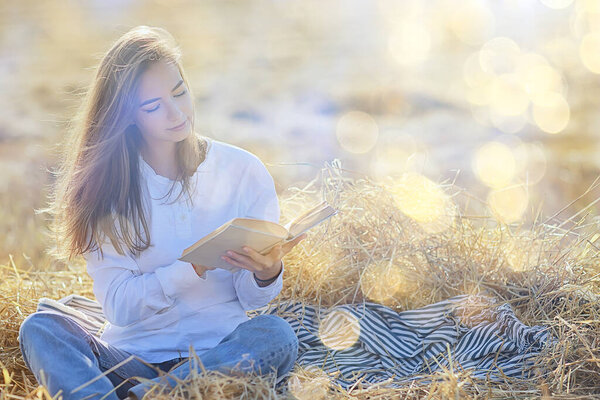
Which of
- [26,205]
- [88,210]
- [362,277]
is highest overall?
[88,210]

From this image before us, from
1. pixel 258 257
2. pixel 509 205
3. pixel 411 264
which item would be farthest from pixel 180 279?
pixel 509 205

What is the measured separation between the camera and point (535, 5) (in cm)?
999

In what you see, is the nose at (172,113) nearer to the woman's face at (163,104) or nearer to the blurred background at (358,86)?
the woman's face at (163,104)

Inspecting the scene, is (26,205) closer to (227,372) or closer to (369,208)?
(369,208)

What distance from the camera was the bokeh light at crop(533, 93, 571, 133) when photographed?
7414 mm

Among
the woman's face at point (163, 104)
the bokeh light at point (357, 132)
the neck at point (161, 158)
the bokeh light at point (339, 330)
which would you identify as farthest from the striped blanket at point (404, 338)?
the bokeh light at point (357, 132)

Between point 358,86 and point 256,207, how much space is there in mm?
6218

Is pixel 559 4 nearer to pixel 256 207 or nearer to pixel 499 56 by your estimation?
pixel 499 56

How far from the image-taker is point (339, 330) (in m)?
2.85

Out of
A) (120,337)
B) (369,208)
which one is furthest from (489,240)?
(120,337)

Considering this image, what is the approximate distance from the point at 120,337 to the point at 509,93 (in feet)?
21.4

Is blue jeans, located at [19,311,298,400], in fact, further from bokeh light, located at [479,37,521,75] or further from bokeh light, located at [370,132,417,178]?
bokeh light, located at [479,37,521,75]

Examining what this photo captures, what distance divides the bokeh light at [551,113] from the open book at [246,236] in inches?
231

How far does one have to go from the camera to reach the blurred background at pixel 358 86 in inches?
238
